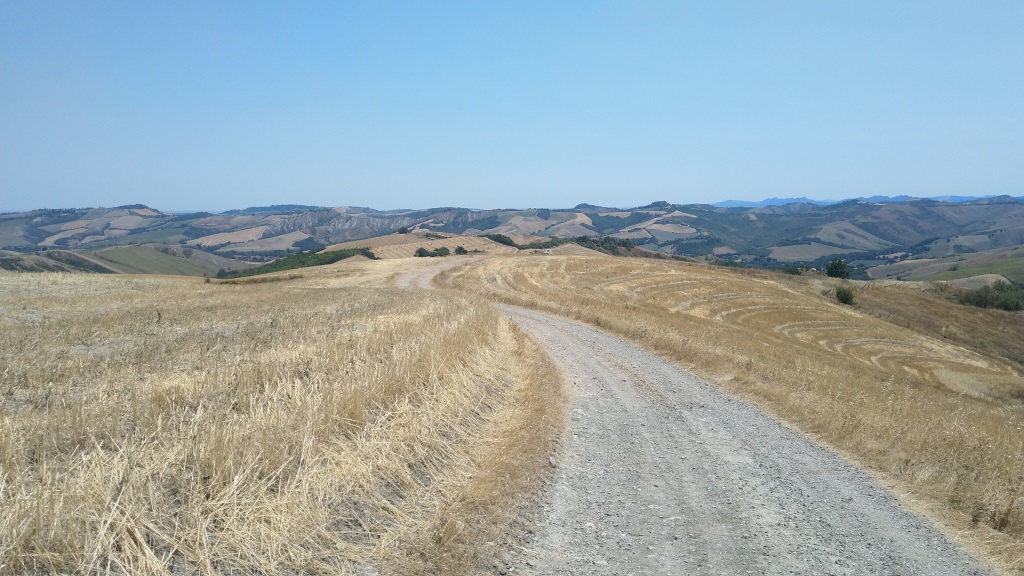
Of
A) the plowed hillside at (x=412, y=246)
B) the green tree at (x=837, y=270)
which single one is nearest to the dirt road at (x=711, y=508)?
the green tree at (x=837, y=270)

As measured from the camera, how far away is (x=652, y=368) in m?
14.9

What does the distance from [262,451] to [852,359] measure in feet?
129

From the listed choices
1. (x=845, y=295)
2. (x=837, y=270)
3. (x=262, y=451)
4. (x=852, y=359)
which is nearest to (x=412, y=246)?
(x=837, y=270)

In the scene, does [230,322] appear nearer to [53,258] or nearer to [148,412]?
[148,412]

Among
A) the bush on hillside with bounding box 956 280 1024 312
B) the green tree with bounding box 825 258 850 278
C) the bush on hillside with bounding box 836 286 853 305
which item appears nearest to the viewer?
the bush on hillside with bounding box 836 286 853 305

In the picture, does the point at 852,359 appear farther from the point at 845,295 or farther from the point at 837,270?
the point at 837,270

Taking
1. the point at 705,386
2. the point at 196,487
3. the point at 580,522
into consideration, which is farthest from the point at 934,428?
the point at 196,487

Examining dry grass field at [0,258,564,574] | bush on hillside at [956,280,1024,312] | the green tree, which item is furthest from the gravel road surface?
the green tree

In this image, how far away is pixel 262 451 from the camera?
5.43 meters

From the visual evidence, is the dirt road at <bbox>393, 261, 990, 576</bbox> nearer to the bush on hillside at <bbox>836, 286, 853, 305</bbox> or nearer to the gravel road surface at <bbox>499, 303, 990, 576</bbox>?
the gravel road surface at <bbox>499, 303, 990, 576</bbox>

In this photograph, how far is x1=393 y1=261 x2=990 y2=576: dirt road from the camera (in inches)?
207

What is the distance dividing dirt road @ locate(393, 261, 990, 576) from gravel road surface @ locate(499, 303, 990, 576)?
17 mm

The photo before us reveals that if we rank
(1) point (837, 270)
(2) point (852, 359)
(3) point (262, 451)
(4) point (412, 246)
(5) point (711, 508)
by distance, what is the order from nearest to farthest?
1. (3) point (262, 451)
2. (5) point (711, 508)
3. (2) point (852, 359)
4. (1) point (837, 270)
5. (4) point (412, 246)

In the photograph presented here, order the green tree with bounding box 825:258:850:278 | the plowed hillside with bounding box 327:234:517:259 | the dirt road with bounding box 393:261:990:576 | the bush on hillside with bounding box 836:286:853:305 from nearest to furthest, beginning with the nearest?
1. the dirt road with bounding box 393:261:990:576
2. the bush on hillside with bounding box 836:286:853:305
3. the green tree with bounding box 825:258:850:278
4. the plowed hillside with bounding box 327:234:517:259
